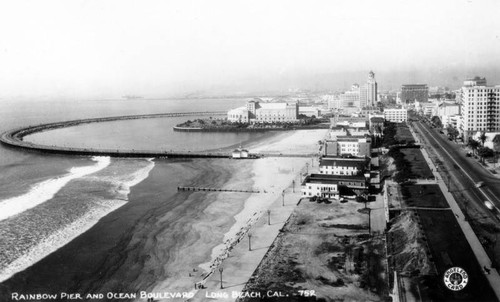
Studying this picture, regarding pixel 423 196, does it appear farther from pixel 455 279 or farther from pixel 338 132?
pixel 338 132

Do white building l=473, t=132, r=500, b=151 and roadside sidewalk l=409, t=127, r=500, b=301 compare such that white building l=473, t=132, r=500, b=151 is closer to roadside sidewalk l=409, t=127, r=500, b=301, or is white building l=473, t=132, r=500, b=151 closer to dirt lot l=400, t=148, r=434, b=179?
dirt lot l=400, t=148, r=434, b=179

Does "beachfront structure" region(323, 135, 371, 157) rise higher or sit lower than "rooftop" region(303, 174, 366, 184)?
higher

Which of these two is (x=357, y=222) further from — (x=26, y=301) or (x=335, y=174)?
(x=26, y=301)

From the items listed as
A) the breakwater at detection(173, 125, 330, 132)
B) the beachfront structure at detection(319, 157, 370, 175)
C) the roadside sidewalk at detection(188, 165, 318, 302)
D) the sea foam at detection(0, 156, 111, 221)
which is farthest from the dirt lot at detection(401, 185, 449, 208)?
the breakwater at detection(173, 125, 330, 132)

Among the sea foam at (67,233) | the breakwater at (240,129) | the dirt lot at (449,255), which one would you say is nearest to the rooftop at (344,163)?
the dirt lot at (449,255)

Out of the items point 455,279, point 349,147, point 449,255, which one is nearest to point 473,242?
point 449,255

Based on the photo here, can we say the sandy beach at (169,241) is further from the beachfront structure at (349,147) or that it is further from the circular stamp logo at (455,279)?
the beachfront structure at (349,147)

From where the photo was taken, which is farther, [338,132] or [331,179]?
[338,132]
